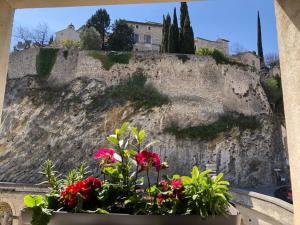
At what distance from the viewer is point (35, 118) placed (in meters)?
24.7

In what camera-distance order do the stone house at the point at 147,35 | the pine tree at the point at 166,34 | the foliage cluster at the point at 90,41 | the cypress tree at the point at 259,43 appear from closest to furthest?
the pine tree at the point at 166,34 → the foliage cluster at the point at 90,41 → the cypress tree at the point at 259,43 → the stone house at the point at 147,35

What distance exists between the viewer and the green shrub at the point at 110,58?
26.2 meters

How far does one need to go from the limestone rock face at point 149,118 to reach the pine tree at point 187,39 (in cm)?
121

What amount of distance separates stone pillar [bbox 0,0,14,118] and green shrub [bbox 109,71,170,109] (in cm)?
2274

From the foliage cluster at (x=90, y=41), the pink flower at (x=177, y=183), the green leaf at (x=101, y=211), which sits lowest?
the green leaf at (x=101, y=211)

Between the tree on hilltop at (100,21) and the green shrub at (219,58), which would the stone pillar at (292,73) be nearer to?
the green shrub at (219,58)

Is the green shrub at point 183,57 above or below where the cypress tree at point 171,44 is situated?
below

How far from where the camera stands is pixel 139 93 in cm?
2511

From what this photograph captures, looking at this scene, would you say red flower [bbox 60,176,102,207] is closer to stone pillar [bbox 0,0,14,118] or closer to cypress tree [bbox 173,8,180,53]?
stone pillar [bbox 0,0,14,118]

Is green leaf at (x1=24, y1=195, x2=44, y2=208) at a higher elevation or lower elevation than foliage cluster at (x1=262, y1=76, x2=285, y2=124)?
lower

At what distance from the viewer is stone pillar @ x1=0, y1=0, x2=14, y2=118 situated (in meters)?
1.66

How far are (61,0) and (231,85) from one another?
26025mm

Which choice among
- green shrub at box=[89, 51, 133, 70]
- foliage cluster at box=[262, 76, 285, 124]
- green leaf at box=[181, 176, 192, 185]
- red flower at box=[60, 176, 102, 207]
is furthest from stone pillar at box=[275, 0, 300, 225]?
foliage cluster at box=[262, 76, 285, 124]

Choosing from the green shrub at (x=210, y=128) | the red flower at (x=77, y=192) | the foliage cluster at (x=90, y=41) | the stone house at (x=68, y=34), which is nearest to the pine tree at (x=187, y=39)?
the green shrub at (x=210, y=128)
